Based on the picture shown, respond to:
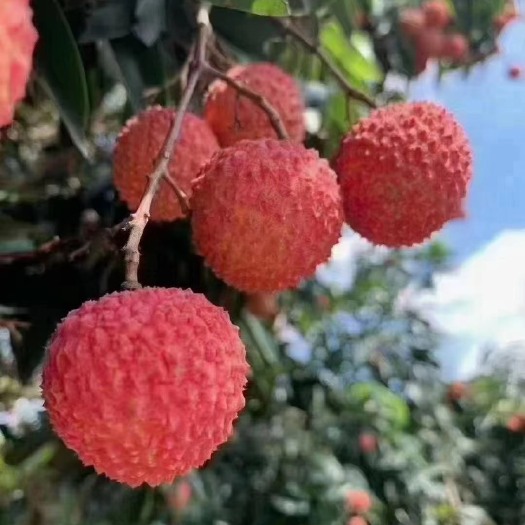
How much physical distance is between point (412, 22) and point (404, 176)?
924 millimetres

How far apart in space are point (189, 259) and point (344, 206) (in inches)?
14.3

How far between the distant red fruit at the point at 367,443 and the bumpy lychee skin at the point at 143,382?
107 cm

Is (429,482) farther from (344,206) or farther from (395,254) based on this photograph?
(344,206)

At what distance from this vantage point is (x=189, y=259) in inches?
35.9

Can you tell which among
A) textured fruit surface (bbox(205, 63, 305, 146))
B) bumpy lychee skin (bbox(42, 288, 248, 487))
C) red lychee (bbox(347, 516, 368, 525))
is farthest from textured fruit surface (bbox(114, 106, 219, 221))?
red lychee (bbox(347, 516, 368, 525))

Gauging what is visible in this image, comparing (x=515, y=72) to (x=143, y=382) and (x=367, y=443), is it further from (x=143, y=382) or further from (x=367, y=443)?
(x=143, y=382)

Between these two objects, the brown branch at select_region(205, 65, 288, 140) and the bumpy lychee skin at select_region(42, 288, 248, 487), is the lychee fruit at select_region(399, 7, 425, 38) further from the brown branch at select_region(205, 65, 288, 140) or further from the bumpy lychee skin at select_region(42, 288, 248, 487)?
the bumpy lychee skin at select_region(42, 288, 248, 487)

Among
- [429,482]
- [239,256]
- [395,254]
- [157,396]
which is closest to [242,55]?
[239,256]

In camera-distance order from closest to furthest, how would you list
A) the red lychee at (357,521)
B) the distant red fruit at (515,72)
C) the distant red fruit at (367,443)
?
the red lychee at (357,521) → the distant red fruit at (367,443) → the distant red fruit at (515,72)

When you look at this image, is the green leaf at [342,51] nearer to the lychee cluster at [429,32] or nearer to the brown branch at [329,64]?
the brown branch at [329,64]

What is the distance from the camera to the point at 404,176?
21.7 inches

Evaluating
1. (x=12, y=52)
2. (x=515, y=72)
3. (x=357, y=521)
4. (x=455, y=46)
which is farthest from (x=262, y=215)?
(x=515, y=72)

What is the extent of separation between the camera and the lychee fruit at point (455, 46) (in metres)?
1.44

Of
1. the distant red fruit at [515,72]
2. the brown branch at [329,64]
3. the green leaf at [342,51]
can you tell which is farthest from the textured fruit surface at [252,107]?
the distant red fruit at [515,72]
